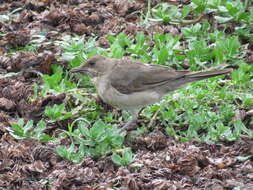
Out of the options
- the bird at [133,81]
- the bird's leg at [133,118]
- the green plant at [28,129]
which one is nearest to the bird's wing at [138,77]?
the bird at [133,81]

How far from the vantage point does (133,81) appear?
7855mm

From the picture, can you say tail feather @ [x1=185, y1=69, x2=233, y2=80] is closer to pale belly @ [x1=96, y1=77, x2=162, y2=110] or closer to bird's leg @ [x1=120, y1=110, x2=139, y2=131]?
pale belly @ [x1=96, y1=77, x2=162, y2=110]

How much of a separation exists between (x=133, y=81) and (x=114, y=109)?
447mm

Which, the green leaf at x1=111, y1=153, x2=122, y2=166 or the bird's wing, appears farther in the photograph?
the bird's wing

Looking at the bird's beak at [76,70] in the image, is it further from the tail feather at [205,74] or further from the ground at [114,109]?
the tail feather at [205,74]

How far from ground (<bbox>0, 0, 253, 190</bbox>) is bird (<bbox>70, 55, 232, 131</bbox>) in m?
0.22

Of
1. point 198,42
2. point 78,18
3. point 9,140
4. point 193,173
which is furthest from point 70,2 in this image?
point 193,173

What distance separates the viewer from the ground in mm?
6359

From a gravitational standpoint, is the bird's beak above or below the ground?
above

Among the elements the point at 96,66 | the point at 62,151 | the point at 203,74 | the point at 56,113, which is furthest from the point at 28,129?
the point at 203,74

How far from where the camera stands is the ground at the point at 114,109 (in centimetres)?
636

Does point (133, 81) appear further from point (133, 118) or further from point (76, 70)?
point (76, 70)

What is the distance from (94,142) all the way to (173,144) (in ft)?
2.77

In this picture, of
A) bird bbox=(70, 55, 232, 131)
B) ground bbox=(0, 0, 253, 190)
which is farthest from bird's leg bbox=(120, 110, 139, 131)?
ground bbox=(0, 0, 253, 190)
